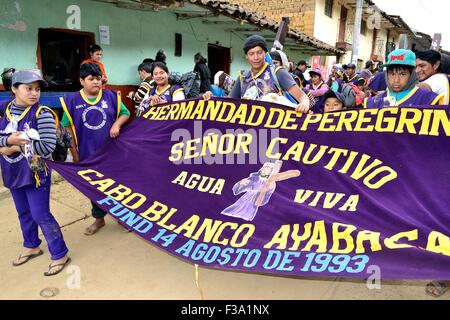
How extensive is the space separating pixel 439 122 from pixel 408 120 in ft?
0.64

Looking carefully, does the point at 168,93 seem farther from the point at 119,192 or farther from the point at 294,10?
the point at 294,10

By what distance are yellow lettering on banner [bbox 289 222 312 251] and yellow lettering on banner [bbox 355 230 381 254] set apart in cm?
31

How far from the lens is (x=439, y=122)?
248 cm

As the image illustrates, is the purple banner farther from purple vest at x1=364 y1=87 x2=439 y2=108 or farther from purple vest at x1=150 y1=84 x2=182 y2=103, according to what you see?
purple vest at x1=150 y1=84 x2=182 y2=103

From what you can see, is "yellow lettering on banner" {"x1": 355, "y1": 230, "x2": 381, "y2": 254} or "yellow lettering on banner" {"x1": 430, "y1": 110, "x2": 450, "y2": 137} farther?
"yellow lettering on banner" {"x1": 430, "y1": 110, "x2": 450, "y2": 137}

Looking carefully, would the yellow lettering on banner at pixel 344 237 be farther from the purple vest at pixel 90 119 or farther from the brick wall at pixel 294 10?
the brick wall at pixel 294 10

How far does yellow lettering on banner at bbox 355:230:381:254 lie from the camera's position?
205cm

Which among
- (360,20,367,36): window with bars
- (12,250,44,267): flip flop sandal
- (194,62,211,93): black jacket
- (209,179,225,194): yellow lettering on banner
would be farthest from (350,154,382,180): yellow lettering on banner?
(360,20,367,36): window with bars

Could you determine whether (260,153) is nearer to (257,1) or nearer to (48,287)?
(48,287)

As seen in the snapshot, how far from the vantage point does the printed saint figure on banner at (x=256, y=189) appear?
8.59ft

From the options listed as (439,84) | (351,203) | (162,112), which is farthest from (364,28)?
(351,203)

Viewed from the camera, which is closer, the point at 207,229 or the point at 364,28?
the point at 207,229

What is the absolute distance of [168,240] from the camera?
8.26 feet

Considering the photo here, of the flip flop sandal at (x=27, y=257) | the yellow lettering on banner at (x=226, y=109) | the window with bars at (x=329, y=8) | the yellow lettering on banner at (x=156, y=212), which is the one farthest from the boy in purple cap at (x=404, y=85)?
the window with bars at (x=329, y=8)
